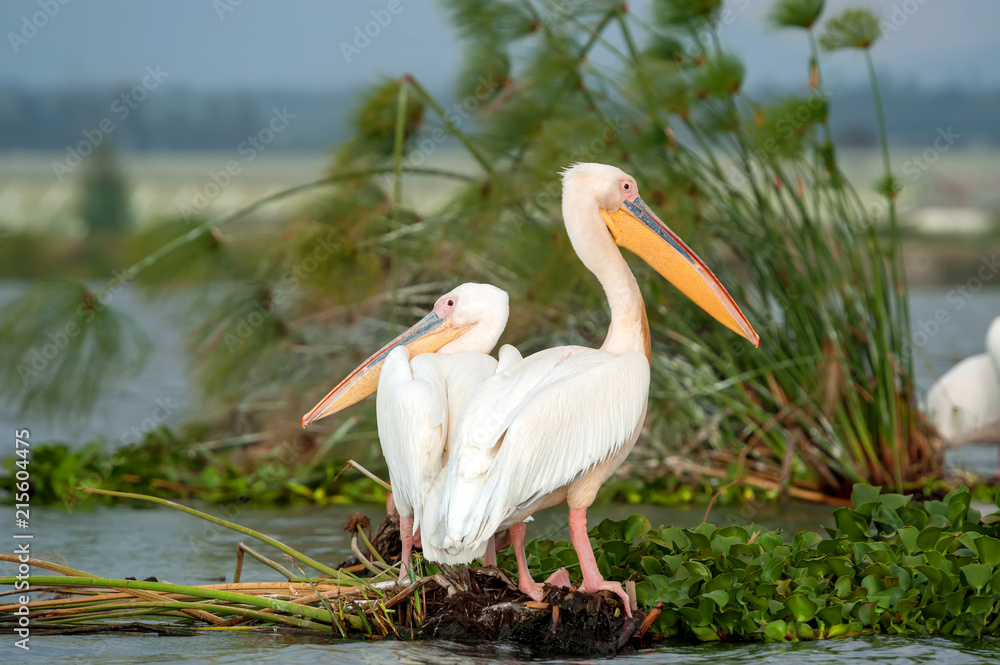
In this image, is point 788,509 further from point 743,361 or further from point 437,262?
point 437,262

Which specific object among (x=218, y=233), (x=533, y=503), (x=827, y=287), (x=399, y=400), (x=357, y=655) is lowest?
(x=357, y=655)

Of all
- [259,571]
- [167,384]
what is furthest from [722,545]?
[167,384]

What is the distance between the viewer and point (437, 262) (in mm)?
6297

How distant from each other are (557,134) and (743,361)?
1415 mm

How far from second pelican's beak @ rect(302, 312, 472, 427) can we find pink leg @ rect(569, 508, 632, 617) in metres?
0.81

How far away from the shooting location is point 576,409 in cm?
310

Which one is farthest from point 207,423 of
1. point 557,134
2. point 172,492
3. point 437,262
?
point 557,134

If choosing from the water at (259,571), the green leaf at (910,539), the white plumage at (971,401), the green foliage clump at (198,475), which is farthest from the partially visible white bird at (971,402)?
the green foliage clump at (198,475)

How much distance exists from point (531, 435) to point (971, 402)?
413 centimetres

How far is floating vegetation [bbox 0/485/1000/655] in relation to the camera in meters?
3.13

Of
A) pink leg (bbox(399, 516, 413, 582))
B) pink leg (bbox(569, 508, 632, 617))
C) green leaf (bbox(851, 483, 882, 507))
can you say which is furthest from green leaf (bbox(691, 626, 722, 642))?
green leaf (bbox(851, 483, 882, 507))

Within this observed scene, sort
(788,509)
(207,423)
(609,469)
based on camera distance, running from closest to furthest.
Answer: (609,469)
(788,509)
(207,423)

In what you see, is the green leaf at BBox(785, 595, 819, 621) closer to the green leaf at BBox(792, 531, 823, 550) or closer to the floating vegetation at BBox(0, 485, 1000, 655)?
the floating vegetation at BBox(0, 485, 1000, 655)

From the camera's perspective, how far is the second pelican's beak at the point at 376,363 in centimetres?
360
